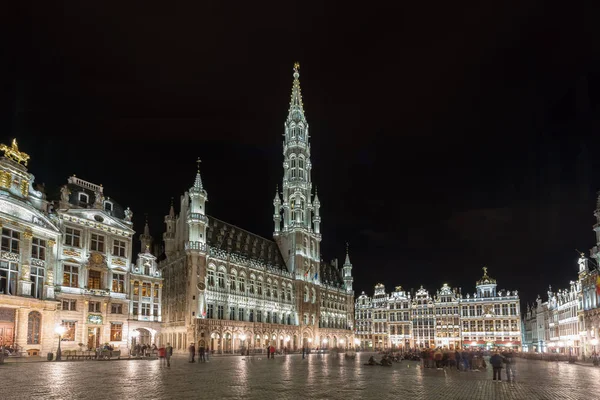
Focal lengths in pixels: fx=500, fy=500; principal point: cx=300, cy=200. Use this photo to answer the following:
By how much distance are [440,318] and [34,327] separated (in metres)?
109

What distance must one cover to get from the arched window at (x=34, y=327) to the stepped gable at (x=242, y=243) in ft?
106

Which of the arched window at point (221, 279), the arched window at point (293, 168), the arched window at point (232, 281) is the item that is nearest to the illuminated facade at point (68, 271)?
the arched window at point (221, 279)

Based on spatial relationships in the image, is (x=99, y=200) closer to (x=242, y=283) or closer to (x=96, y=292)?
(x=96, y=292)

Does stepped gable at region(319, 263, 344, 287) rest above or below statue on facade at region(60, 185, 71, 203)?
below

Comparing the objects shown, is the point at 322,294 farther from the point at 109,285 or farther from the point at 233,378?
the point at 233,378

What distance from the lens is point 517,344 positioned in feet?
407

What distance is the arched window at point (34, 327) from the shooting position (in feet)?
147

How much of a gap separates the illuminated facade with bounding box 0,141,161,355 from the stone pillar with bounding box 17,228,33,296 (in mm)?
78

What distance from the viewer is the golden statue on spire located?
45.7 metres

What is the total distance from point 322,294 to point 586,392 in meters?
86.2

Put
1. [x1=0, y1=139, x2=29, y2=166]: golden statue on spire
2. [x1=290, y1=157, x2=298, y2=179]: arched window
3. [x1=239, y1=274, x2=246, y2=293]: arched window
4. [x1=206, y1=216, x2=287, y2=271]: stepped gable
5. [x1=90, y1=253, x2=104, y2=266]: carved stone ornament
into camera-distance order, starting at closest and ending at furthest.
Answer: [x1=0, y1=139, x2=29, y2=166]: golden statue on spire, [x1=90, y1=253, x2=104, y2=266]: carved stone ornament, [x1=206, y1=216, x2=287, y2=271]: stepped gable, [x1=239, y1=274, x2=246, y2=293]: arched window, [x1=290, y1=157, x2=298, y2=179]: arched window

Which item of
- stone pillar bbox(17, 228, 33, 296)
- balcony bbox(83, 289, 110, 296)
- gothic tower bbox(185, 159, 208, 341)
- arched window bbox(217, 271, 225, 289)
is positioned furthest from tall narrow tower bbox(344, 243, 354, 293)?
stone pillar bbox(17, 228, 33, 296)

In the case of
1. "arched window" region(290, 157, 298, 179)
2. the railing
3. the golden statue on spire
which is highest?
"arched window" region(290, 157, 298, 179)

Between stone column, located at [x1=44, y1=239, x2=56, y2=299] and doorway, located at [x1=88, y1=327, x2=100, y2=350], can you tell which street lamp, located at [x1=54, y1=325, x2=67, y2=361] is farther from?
doorway, located at [x1=88, y1=327, x2=100, y2=350]
